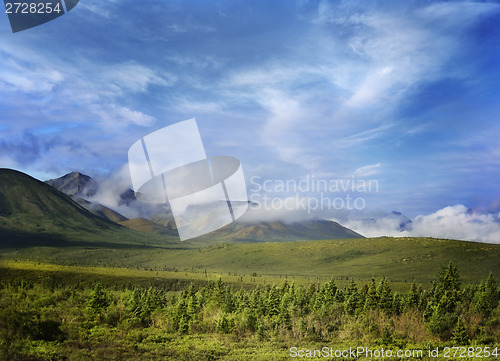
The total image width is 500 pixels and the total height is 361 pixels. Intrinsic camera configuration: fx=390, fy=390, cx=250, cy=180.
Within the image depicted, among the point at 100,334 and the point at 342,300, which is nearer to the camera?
the point at 100,334

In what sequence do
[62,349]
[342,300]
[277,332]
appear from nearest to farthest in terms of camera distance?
[62,349], [277,332], [342,300]

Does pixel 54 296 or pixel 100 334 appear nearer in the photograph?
pixel 100 334

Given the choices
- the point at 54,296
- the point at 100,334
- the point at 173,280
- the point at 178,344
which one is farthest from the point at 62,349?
the point at 173,280

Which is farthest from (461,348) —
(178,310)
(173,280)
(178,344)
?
(173,280)

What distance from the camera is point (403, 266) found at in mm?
177625

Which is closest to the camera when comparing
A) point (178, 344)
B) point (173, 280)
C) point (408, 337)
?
point (178, 344)

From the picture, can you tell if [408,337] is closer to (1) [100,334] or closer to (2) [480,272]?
(1) [100,334]

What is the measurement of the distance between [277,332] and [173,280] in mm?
109102

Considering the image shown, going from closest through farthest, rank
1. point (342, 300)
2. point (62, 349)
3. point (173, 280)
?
point (62, 349), point (342, 300), point (173, 280)

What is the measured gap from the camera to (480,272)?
486 ft

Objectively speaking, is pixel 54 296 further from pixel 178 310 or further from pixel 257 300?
pixel 257 300

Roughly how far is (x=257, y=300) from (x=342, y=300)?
50.2ft

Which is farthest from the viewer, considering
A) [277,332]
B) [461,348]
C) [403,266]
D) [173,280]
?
[403,266]

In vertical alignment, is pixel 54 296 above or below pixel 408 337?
above
